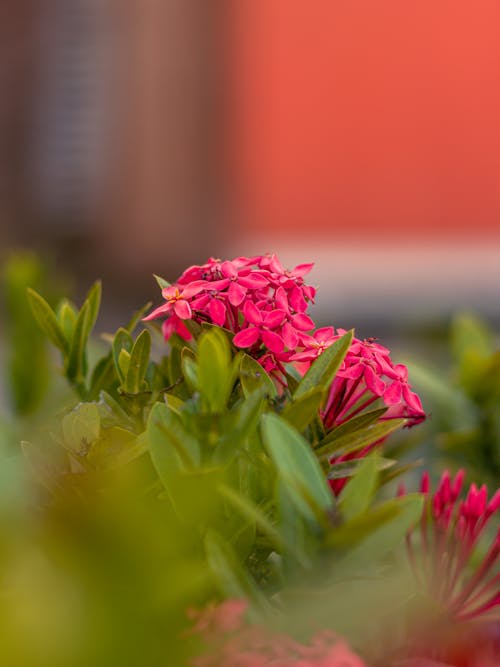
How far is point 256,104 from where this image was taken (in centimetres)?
418

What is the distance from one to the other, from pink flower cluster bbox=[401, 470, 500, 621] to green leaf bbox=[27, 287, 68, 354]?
252 millimetres

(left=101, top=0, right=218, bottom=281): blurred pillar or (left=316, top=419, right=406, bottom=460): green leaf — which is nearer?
(left=316, top=419, right=406, bottom=460): green leaf

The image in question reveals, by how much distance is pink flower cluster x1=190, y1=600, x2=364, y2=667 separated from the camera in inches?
16.9

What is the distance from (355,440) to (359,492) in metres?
0.10

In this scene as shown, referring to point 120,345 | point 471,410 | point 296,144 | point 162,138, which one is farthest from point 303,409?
point 162,138

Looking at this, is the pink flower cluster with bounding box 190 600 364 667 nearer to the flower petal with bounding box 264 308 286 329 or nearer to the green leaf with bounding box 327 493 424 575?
the green leaf with bounding box 327 493 424 575

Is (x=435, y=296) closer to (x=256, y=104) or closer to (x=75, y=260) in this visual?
(x=256, y=104)

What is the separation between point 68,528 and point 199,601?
0.11 metres

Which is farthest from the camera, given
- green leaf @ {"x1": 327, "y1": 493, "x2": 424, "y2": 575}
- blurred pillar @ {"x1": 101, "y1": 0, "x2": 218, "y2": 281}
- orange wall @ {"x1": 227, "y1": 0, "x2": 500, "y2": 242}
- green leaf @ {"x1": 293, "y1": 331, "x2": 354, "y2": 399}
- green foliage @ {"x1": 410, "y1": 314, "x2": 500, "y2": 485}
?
blurred pillar @ {"x1": 101, "y1": 0, "x2": 218, "y2": 281}

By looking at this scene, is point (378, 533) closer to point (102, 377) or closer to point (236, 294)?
point (236, 294)

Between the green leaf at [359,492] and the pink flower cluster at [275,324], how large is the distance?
0.11 meters

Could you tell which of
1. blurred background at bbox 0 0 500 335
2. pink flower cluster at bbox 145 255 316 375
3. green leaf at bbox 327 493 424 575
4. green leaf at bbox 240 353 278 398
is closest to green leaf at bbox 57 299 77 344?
pink flower cluster at bbox 145 255 316 375

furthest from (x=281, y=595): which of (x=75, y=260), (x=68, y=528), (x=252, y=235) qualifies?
(x=75, y=260)

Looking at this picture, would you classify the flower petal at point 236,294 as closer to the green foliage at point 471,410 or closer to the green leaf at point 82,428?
the green leaf at point 82,428
